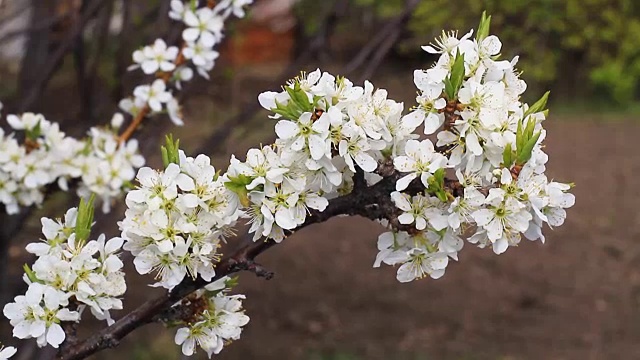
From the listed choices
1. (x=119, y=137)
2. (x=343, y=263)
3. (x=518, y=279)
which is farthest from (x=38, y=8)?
(x=518, y=279)

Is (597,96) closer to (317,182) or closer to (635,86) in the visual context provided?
(635,86)

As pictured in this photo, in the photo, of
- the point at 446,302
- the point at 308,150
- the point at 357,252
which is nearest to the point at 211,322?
the point at 308,150

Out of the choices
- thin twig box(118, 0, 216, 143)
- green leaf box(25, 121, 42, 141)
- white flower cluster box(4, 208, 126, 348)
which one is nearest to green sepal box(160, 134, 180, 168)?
white flower cluster box(4, 208, 126, 348)

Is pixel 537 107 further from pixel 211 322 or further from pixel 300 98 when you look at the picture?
pixel 211 322

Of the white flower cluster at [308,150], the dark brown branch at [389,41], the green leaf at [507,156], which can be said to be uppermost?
the green leaf at [507,156]

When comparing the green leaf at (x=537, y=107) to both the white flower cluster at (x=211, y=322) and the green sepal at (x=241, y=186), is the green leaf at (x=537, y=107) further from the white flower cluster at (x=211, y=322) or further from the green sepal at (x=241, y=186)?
the white flower cluster at (x=211, y=322)

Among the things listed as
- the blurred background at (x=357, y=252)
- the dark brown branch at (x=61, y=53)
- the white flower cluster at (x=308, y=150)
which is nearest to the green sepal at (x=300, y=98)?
the white flower cluster at (x=308, y=150)
